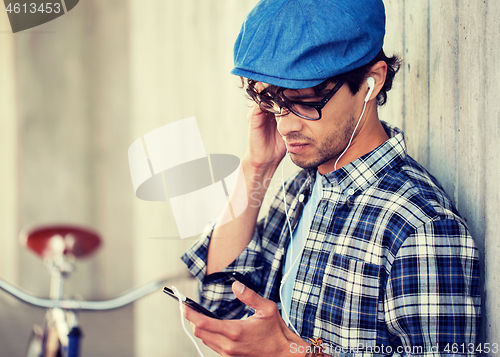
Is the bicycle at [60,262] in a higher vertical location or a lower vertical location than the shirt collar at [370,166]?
lower

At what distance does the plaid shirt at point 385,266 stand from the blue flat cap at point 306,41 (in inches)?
10.1

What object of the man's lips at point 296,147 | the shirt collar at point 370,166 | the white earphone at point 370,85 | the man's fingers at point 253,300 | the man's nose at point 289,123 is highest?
the white earphone at point 370,85

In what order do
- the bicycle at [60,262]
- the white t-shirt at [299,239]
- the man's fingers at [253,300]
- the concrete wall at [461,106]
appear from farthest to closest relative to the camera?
the bicycle at [60,262]
the white t-shirt at [299,239]
the concrete wall at [461,106]
the man's fingers at [253,300]

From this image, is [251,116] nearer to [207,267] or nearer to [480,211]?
[207,267]

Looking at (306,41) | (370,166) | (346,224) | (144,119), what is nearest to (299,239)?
(346,224)

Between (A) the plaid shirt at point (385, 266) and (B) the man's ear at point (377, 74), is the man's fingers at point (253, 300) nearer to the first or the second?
(A) the plaid shirt at point (385, 266)

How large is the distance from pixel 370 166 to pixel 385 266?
0.25 metres

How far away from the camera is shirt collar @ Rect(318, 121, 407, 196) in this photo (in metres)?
0.95

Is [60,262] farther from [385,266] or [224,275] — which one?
[385,266]

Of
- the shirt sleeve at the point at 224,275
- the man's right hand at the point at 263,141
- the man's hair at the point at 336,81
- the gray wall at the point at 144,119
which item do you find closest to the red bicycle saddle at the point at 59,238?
the gray wall at the point at 144,119

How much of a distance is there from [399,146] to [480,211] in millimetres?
236

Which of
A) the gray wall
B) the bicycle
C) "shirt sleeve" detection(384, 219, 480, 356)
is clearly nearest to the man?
"shirt sleeve" detection(384, 219, 480, 356)

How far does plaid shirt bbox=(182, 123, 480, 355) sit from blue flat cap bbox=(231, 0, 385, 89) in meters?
0.26

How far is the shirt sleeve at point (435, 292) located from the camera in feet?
2.44
